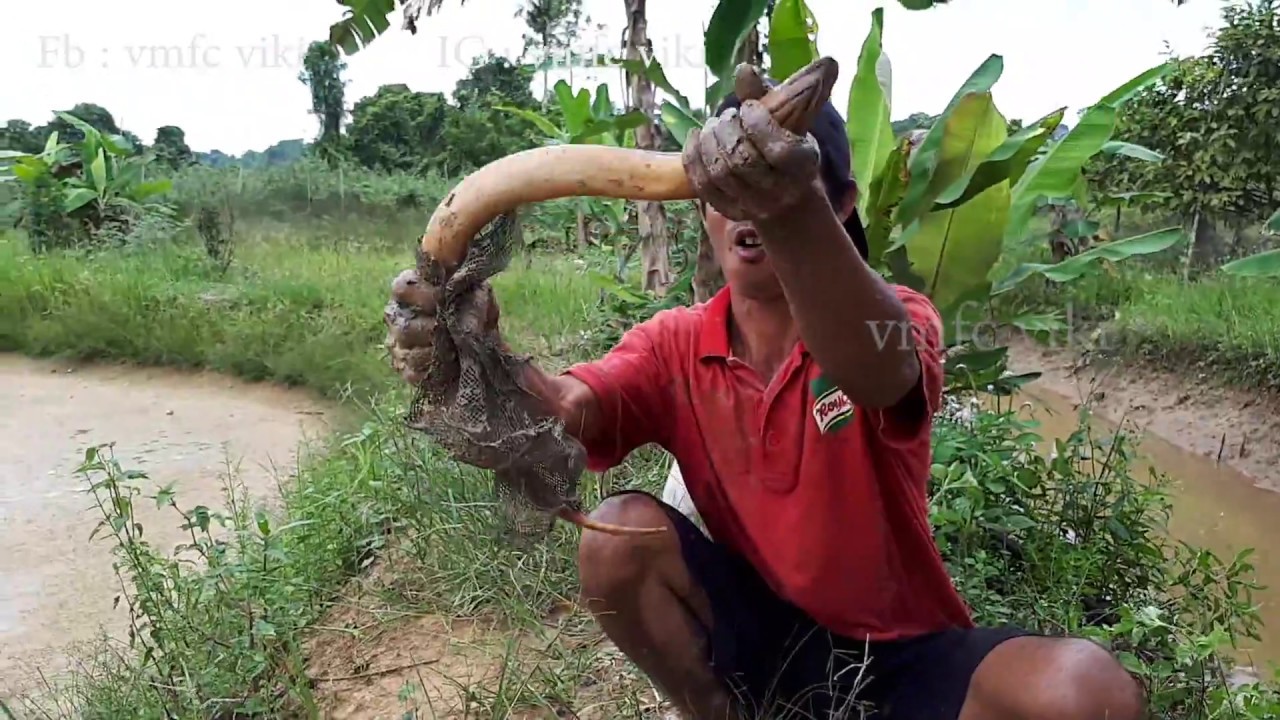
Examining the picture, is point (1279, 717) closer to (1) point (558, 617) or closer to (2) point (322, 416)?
(1) point (558, 617)

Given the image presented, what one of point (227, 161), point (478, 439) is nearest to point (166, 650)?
point (478, 439)

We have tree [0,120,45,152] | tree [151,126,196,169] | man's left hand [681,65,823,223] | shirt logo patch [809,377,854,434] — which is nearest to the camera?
man's left hand [681,65,823,223]

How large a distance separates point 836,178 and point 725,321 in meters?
0.27

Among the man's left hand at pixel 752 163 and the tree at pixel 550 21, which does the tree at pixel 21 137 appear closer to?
the tree at pixel 550 21

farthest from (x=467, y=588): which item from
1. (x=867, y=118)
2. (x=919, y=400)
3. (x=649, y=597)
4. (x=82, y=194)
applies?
(x=82, y=194)

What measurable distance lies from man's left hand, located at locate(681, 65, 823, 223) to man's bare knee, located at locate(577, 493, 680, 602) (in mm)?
596

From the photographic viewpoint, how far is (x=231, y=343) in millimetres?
5871

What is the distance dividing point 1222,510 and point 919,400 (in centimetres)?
416

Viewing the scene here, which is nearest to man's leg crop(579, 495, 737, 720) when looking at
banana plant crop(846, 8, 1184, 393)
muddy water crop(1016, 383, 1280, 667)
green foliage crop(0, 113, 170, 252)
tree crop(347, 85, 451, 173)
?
banana plant crop(846, 8, 1184, 393)

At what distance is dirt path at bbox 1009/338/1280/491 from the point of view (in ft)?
17.0

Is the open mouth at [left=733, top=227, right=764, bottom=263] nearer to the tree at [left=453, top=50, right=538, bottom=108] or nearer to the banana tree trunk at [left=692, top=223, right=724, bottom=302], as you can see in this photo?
the banana tree trunk at [left=692, top=223, right=724, bottom=302]

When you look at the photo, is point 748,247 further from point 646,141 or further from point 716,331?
point 646,141

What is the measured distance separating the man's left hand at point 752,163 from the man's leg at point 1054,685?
2.09 ft

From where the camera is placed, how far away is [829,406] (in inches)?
51.3
